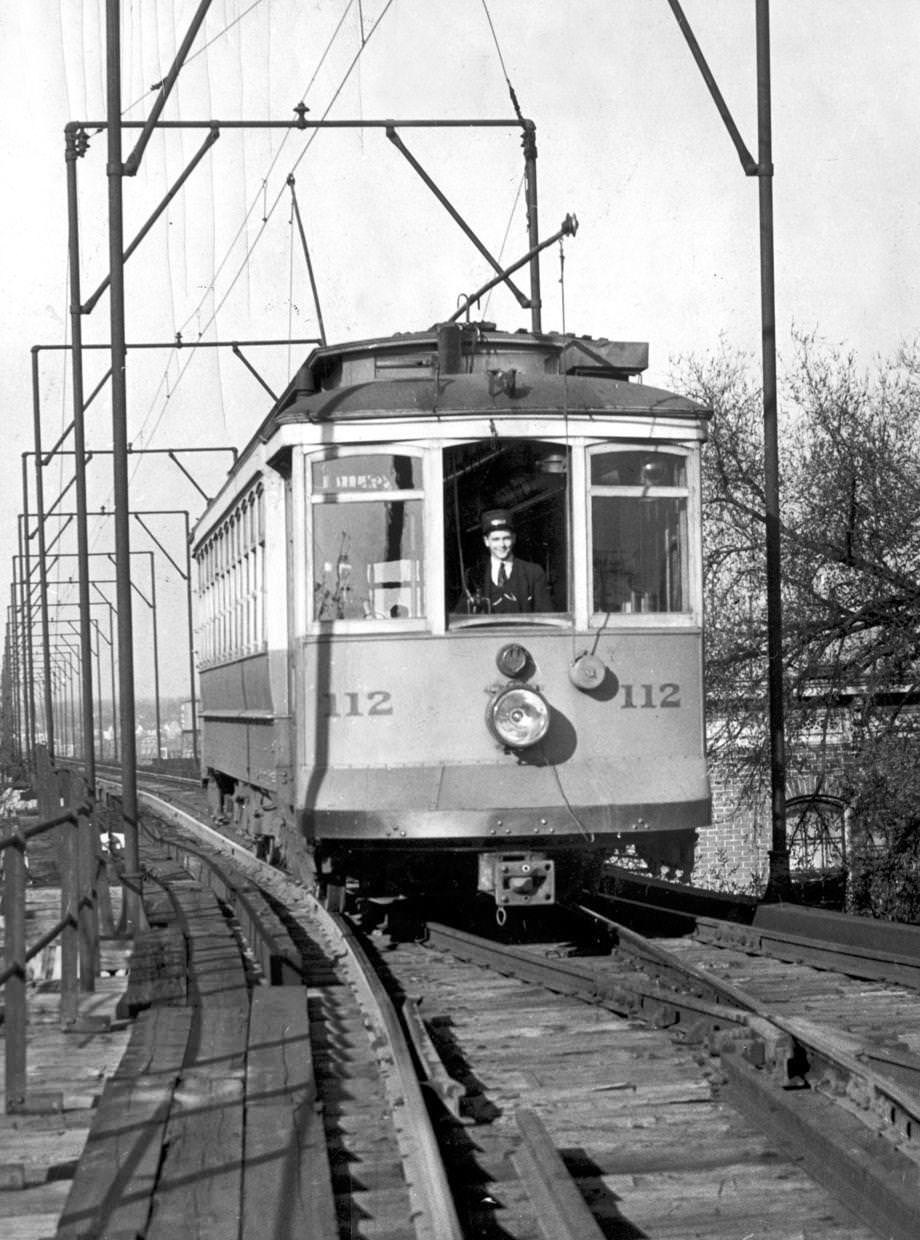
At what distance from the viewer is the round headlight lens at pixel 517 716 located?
965cm

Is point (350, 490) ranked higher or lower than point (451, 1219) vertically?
higher

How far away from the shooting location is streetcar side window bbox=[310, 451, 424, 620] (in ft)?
32.2

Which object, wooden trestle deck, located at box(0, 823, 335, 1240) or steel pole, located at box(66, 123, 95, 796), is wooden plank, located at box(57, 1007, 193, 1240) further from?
steel pole, located at box(66, 123, 95, 796)

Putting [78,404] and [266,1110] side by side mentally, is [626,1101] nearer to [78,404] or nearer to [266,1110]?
[266,1110]

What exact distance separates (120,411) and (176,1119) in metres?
Answer: 8.45

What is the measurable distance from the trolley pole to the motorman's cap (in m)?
3.85

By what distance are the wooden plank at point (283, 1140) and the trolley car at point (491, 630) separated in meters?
2.55

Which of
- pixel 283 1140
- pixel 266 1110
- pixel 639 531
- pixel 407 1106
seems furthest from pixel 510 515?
pixel 283 1140

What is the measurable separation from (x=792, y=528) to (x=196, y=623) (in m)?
7.91

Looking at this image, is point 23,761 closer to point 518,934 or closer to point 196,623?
point 196,623

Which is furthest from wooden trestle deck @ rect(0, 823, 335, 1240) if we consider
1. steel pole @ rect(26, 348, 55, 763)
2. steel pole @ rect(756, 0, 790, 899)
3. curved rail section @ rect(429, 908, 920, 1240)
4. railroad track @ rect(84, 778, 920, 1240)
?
steel pole @ rect(26, 348, 55, 763)

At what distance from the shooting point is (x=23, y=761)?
5050 cm

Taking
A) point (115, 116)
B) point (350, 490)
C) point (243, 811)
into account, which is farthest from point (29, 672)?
point (350, 490)

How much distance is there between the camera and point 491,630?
9812 millimetres
